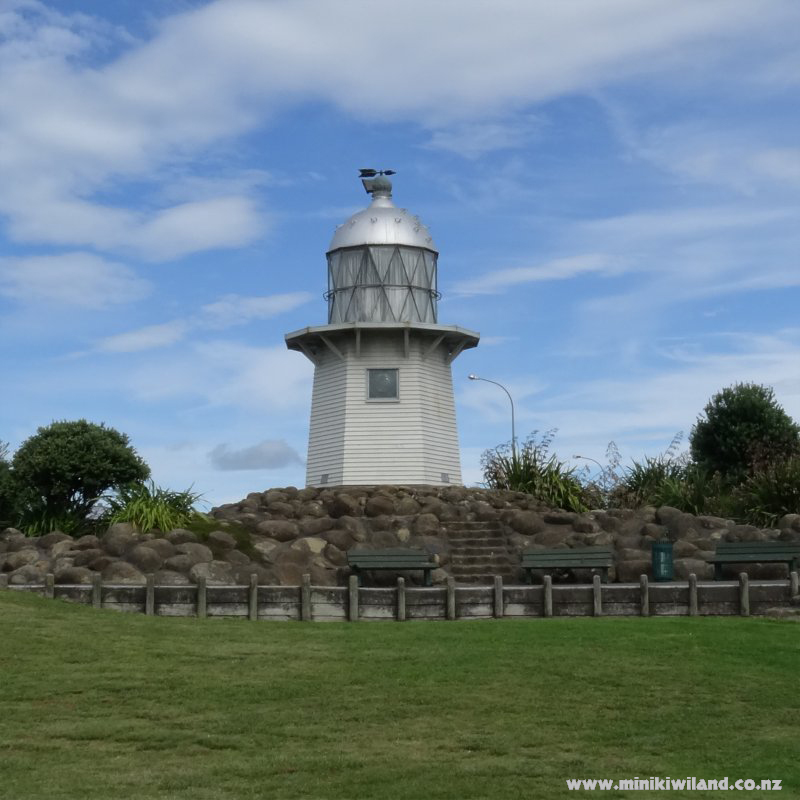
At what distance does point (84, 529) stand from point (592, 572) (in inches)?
565

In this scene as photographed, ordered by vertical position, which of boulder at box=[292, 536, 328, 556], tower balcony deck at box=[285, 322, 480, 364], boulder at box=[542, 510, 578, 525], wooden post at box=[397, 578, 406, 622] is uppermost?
tower balcony deck at box=[285, 322, 480, 364]

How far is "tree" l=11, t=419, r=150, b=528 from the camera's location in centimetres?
3653

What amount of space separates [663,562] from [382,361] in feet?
39.6

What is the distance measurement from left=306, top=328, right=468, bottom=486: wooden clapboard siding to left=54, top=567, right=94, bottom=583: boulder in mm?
10667

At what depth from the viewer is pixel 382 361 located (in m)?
39.8

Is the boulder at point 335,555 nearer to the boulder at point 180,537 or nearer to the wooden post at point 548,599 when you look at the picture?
the boulder at point 180,537

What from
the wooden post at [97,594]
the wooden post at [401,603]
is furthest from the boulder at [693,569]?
the wooden post at [97,594]

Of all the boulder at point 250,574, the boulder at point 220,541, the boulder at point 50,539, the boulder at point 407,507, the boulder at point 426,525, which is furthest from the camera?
the boulder at point 407,507

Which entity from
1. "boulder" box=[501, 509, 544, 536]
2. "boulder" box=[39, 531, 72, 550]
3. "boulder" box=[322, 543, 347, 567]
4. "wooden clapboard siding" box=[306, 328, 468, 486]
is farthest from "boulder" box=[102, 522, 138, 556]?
"boulder" box=[501, 509, 544, 536]

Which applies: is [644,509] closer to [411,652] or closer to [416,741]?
[411,652]

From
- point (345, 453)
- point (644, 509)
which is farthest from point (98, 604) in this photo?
point (644, 509)

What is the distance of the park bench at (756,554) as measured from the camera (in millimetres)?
29797

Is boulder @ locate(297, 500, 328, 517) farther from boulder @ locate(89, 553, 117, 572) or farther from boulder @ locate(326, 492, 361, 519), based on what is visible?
boulder @ locate(89, 553, 117, 572)

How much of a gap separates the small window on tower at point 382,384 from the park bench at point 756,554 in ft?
40.0
